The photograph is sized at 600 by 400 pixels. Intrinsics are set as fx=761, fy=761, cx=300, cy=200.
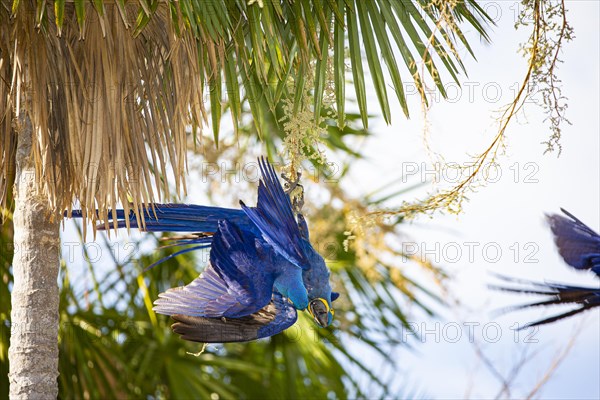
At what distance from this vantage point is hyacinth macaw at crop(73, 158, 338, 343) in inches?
64.6

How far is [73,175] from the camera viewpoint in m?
1.98

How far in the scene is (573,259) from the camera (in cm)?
197

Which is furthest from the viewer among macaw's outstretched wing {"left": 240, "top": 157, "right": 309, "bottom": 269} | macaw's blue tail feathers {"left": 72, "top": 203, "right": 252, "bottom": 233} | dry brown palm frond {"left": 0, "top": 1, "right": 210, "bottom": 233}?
dry brown palm frond {"left": 0, "top": 1, "right": 210, "bottom": 233}

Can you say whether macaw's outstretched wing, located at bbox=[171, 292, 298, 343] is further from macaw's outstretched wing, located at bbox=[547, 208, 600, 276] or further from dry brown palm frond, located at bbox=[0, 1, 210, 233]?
macaw's outstretched wing, located at bbox=[547, 208, 600, 276]

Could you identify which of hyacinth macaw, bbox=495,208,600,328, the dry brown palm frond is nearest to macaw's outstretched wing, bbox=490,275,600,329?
hyacinth macaw, bbox=495,208,600,328

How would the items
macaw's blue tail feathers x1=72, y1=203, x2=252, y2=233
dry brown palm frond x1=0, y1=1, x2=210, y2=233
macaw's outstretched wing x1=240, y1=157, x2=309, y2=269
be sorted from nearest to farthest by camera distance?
1. macaw's outstretched wing x1=240, y1=157, x2=309, y2=269
2. macaw's blue tail feathers x1=72, y1=203, x2=252, y2=233
3. dry brown palm frond x1=0, y1=1, x2=210, y2=233

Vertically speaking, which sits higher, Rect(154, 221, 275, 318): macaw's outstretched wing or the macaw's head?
Rect(154, 221, 275, 318): macaw's outstretched wing

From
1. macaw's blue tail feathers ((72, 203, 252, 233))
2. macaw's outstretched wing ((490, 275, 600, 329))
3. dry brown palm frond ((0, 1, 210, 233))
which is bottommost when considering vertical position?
macaw's outstretched wing ((490, 275, 600, 329))

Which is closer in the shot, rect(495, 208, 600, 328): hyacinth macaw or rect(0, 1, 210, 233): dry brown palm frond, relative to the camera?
rect(495, 208, 600, 328): hyacinth macaw

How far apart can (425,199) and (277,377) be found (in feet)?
7.44

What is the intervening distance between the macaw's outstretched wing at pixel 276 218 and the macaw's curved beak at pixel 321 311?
9cm

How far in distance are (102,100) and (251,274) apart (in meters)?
0.65

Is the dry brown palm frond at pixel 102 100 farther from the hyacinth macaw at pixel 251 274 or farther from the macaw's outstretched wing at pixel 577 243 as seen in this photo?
the macaw's outstretched wing at pixel 577 243

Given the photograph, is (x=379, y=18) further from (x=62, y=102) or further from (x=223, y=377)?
(x=223, y=377)
